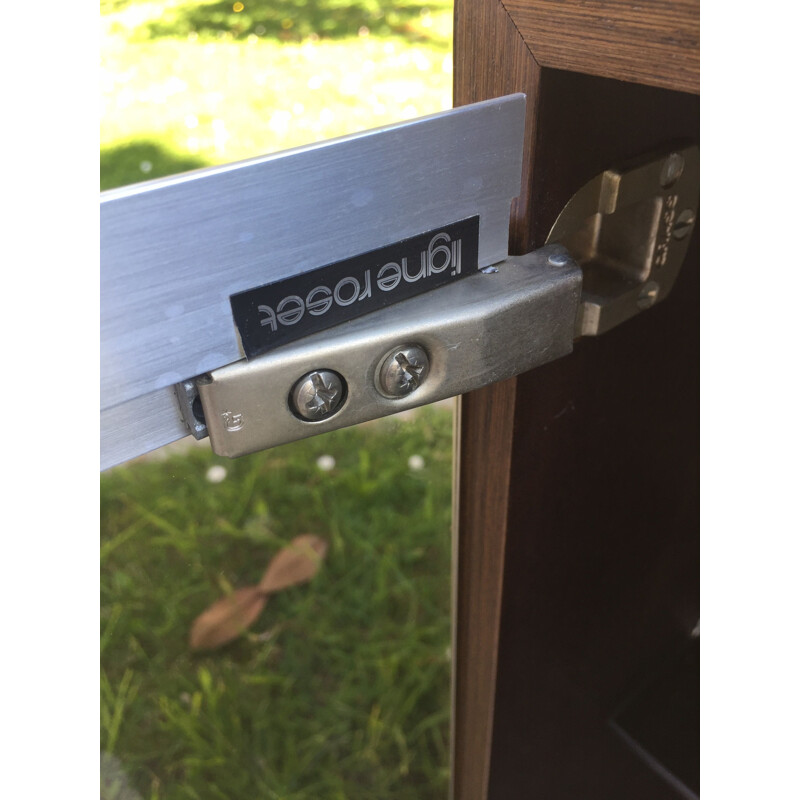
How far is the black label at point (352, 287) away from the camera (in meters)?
0.31

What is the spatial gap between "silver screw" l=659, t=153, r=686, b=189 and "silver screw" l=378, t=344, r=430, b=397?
17 cm

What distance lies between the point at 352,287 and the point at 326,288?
0.01m

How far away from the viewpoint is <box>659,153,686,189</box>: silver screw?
0.43m

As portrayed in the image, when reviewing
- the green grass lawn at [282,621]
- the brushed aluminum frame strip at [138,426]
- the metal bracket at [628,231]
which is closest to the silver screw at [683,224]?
the metal bracket at [628,231]

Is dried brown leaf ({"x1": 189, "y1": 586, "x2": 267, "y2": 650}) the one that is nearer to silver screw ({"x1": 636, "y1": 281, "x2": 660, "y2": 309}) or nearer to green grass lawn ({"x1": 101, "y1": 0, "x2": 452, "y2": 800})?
green grass lawn ({"x1": 101, "y1": 0, "x2": 452, "y2": 800})

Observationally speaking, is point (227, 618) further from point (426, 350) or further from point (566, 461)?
point (426, 350)

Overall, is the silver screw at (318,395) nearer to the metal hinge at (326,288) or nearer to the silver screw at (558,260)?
the metal hinge at (326,288)

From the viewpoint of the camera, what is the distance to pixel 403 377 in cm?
35

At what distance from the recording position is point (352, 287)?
328 mm

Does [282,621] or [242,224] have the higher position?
[242,224]

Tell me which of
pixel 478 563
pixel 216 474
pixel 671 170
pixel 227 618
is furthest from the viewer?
pixel 216 474

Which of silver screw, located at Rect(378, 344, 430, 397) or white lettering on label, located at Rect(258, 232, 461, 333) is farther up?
white lettering on label, located at Rect(258, 232, 461, 333)

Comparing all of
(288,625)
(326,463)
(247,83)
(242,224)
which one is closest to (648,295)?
(242,224)

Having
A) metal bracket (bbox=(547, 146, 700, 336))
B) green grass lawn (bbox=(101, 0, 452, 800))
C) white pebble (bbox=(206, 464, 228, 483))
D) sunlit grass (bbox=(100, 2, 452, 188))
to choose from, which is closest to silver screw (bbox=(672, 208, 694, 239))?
metal bracket (bbox=(547, 146, 700, 336))
